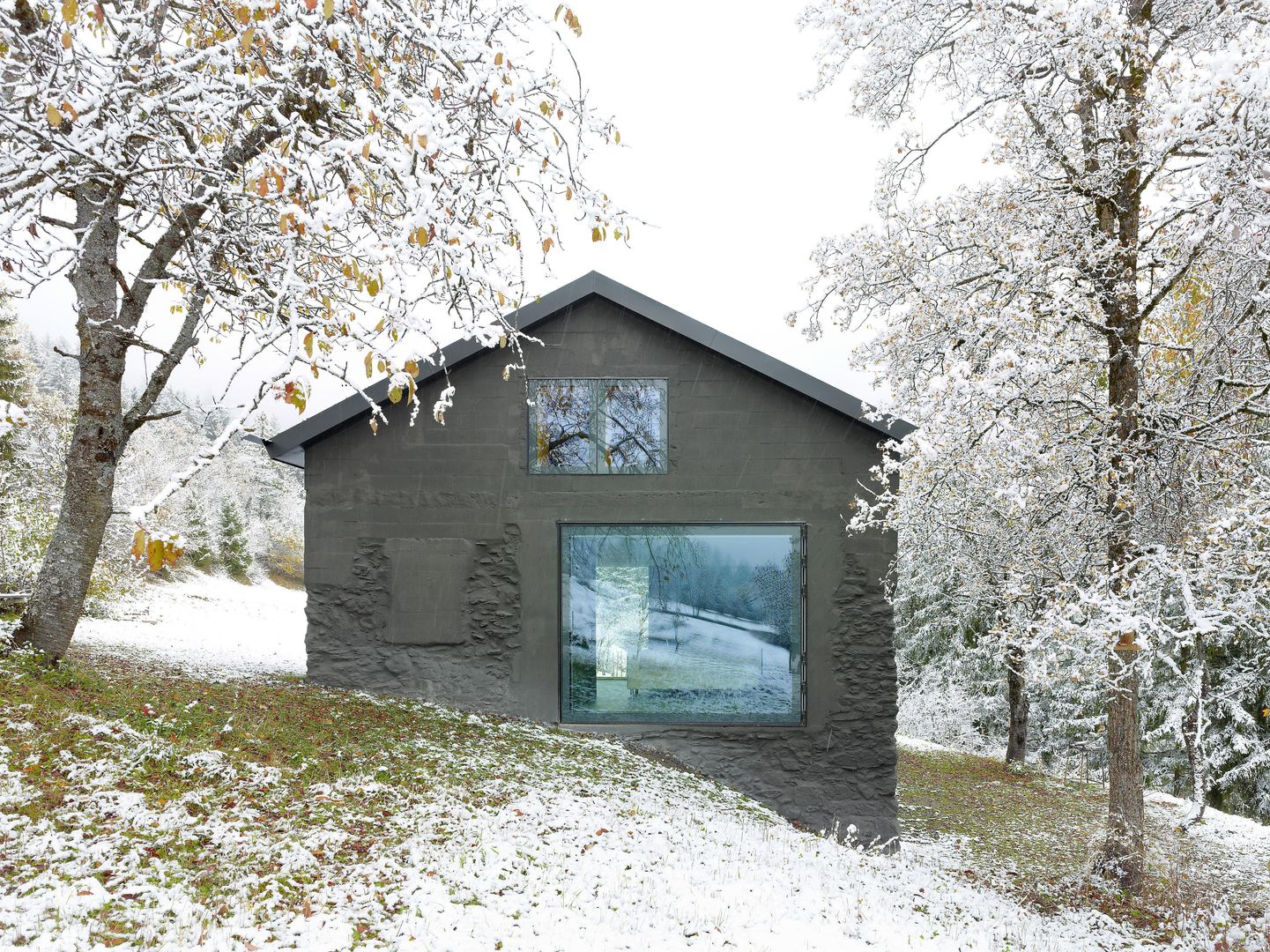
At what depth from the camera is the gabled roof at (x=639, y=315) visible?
853 cm

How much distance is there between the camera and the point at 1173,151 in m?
6.61

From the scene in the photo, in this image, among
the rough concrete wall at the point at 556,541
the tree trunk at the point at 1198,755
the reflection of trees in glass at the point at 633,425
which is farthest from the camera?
the tree trunk at the point at 1198,755

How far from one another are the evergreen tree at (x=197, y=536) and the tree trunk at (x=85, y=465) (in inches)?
934

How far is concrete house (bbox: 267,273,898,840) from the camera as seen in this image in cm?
853

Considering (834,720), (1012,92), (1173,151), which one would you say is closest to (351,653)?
(834,720)

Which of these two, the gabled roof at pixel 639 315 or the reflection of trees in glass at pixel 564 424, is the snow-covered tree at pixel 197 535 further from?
the reflection of trees in glass at pixel 564 424

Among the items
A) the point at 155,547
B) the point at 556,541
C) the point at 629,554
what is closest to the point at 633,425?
the point at 629,554

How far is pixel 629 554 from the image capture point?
8805 mm

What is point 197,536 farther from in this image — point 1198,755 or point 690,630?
point 1198,755

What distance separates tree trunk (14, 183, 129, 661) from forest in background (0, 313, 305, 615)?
A: 68cm

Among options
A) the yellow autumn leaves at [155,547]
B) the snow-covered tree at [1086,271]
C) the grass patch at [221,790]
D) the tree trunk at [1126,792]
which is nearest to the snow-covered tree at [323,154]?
the yellow autumn leaves at [155,547]

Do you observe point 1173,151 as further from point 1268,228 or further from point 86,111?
point 86,111

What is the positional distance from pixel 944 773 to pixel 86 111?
15638 millimetres

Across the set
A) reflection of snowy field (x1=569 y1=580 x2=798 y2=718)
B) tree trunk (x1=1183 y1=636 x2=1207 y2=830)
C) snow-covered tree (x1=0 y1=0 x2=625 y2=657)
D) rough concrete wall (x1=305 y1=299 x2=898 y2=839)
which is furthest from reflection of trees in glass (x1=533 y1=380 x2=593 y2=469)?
tree trunk (x1=1183 y1=636 x2=1207 y2=830)
